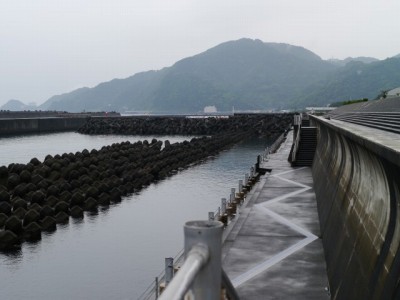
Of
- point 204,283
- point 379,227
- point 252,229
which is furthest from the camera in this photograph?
point 252,229

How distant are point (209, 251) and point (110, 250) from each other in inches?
1005

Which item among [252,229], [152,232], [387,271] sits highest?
[387,271]

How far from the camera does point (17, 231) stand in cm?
2775

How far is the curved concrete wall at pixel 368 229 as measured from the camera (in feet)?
25.4

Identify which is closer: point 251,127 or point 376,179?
point 376,179

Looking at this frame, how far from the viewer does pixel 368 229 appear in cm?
991

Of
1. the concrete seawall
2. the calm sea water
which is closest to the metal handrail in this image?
the calm sea water

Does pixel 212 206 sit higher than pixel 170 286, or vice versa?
pixel 170 286

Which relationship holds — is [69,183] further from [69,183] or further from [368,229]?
[368,229]

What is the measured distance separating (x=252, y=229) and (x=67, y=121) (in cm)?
12787

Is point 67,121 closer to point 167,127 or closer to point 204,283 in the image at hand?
point 167,127

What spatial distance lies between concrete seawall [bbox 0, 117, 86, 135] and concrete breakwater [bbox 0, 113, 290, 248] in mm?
62087

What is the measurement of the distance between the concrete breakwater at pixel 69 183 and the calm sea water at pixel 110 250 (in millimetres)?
1112

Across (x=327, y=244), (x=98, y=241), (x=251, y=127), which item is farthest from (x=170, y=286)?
(x=251, y=127)
